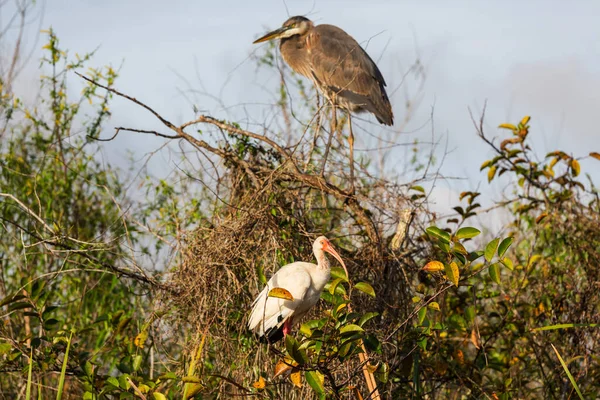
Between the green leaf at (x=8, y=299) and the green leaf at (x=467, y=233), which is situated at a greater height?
the green leaf at (x=467, y=233)

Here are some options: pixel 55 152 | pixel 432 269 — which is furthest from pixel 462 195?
pixel 55 152

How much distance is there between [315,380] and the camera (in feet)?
9.77

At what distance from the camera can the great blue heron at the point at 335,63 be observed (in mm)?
6582

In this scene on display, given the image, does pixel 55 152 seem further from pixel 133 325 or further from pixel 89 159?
pixel 133 325

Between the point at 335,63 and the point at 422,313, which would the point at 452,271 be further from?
the point at 335,63

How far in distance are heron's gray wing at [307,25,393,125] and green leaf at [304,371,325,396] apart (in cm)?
381

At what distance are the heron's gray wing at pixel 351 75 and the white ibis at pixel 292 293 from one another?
2756 millimetres

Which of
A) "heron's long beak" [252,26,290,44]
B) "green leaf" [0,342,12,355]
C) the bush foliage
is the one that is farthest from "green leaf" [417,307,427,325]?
"heron's long beak" [252,26,290,44]

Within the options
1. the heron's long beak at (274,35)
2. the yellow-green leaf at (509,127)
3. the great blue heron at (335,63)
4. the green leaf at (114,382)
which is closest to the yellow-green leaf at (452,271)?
the green leaf at (114,382)

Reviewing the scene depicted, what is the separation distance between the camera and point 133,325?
217 inches

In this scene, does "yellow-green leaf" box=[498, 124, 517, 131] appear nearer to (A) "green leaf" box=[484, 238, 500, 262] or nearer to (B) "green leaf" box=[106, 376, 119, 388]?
(A) "green leaf" box=[484, 238, 500, 262]

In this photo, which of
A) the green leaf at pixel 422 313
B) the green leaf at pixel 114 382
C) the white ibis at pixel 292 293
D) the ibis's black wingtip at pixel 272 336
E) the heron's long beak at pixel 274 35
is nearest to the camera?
the green leaf at pixel 422 313

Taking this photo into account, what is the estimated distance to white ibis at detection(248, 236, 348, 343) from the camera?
387 centimetres

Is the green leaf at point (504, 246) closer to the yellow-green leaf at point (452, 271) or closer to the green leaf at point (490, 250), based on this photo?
the green leaf at point (490, 250)
